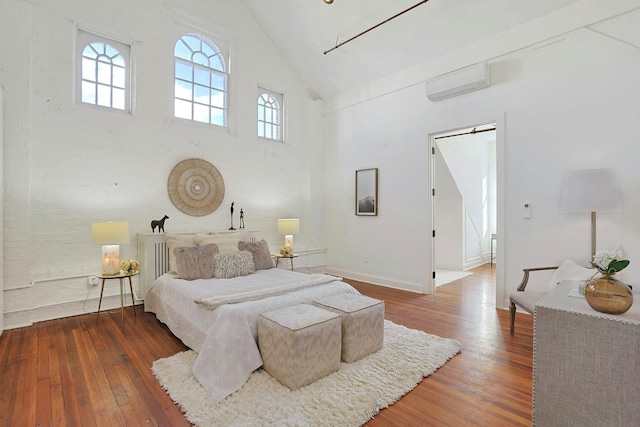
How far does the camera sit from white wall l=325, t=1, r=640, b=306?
3.19 metres

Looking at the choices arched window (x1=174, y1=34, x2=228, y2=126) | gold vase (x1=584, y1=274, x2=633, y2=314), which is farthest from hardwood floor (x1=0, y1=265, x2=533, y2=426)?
arched window (x1=174, y1=34, x2=228, y2=126)

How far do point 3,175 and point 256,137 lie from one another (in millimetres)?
3261

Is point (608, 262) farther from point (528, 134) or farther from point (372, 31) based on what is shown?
point (372, 31)

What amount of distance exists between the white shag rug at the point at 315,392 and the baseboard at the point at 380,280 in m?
2.06

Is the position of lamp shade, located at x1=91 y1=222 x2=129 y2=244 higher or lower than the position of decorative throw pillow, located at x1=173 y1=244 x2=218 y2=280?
higher

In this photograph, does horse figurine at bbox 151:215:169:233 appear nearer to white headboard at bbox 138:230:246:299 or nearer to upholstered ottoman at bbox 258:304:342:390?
Answer: white headboard at bbox 138:230:246:299

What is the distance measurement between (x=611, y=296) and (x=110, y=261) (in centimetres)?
433

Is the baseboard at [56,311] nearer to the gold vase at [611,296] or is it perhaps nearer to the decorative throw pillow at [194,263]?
the decorative throw pillow at [194,263]

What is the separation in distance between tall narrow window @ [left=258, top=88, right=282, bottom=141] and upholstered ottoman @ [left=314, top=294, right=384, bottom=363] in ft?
12.6

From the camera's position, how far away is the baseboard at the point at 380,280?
15.9 feet

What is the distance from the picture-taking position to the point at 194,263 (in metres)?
3.52

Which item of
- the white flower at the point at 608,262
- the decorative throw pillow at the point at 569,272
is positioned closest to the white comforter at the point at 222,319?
the white flower at the point at 608,262

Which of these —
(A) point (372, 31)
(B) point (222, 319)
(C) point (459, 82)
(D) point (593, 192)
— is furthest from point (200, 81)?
(D) point (593, 192)

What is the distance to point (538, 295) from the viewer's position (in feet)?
10.1
